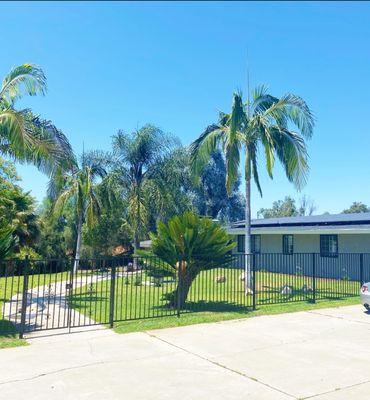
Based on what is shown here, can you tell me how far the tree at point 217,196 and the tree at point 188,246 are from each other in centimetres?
3416

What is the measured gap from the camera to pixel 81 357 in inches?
283

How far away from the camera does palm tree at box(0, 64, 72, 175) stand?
11180 mm

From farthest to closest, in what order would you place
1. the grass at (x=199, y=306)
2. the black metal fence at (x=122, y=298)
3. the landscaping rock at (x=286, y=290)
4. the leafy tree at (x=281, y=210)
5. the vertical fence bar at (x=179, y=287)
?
the leafy tree at (x=281, y=210) < the landscaping rock at (x=286, y=290) < the vertical fence bar at (x=179, y=287) < the grass at (x=199, y=306) < the black metal fence at (x=122, y=298)

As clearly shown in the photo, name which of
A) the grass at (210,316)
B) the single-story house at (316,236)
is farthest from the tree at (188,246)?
the single-story house at (316,236)

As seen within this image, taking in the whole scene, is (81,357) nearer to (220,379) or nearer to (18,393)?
(18,393)

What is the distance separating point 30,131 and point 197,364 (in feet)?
25.9

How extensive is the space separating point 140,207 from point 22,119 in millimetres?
15373

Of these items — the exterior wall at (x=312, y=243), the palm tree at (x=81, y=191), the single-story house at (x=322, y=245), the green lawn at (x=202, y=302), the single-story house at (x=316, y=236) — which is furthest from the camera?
the exterior wall at (x=312, y=243)

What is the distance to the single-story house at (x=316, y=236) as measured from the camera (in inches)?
810

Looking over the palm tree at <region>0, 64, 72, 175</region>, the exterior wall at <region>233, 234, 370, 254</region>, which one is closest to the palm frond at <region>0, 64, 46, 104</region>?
the palm tree at <region>0, 64, 72, 175</region>

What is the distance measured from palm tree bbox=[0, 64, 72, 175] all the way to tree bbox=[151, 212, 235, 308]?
3610mm

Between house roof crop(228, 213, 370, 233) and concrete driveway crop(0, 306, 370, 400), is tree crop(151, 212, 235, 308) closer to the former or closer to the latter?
concrete driveway crop(0, 306, 370, 400)

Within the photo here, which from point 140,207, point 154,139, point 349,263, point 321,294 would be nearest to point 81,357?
point 321,294

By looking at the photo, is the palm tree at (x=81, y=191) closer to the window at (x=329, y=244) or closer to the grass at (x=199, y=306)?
the grass at (x=199, y=306)
